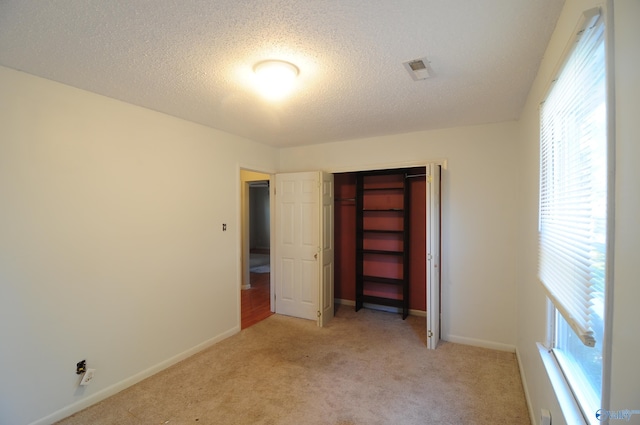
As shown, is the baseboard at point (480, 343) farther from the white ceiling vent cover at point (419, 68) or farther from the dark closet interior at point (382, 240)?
the white ceiling vent cover at point (419, 68)

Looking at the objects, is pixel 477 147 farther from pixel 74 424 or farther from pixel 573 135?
pixel 74 424

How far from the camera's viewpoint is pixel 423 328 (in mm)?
3854

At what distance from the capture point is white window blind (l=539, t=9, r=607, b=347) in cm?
102

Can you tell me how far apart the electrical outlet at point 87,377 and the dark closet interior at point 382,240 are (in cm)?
322

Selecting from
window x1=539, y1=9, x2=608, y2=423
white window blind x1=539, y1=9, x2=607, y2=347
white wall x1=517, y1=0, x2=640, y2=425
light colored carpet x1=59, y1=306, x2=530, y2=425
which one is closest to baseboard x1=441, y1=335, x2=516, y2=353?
light colored carpet x1=59, y1=306, x2=530, y2=425

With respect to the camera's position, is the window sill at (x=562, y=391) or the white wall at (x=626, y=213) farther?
the window sill at (x=562, y=391)

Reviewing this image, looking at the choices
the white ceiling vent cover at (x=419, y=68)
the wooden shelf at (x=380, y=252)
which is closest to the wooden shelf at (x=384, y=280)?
the wooden shelf at (x=380, y=252)

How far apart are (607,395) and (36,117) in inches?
130

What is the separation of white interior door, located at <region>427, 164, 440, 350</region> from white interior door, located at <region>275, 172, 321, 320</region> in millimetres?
1443

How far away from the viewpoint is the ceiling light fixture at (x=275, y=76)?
1914 millimetres

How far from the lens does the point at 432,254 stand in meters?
3.21

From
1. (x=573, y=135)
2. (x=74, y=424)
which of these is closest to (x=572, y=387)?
(x=573, y=135)

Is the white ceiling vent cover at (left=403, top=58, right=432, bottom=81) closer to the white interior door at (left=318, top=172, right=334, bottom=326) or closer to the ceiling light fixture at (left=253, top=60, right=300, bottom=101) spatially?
the ceiling light fixture at (left=253, top=60, right=300, bottom=101)

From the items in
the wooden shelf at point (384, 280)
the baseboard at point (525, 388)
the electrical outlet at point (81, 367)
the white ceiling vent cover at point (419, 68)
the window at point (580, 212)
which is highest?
the white ceiling vent cover at point (419, 68)
